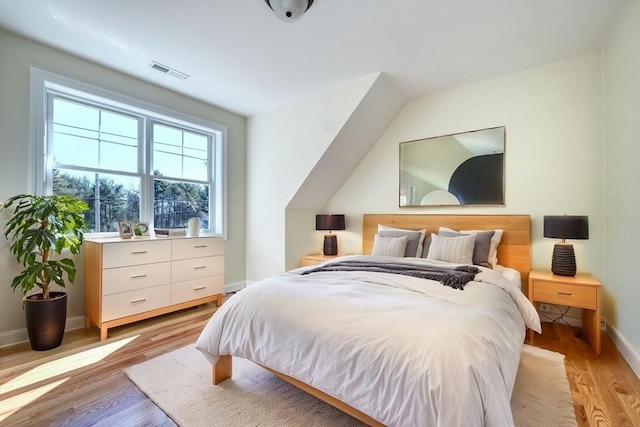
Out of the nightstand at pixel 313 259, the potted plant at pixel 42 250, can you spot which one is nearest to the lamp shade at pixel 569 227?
the nightstand at pixel 313 259

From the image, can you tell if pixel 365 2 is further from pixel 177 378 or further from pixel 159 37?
pixel 177 378

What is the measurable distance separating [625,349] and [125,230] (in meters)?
4.15

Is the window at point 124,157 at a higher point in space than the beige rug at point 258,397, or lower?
higher

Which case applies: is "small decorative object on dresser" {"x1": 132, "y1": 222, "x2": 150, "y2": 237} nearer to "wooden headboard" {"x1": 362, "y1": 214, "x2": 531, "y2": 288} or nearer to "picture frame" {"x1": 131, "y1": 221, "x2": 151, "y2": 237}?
"picture frame" {"x1": 131, "y1": 221, "x2": 151, "y2": 237}

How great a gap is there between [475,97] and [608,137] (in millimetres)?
1176

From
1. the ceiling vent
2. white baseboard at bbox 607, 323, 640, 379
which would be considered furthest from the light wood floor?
the ceiling vent

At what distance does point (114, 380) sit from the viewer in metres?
1.84

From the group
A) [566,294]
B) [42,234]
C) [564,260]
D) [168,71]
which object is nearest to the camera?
[42,234]

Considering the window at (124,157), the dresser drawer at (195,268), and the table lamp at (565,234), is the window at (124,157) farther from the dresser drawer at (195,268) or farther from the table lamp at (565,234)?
the table lamp at (565,234)

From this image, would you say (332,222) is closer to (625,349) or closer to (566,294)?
(566,294)

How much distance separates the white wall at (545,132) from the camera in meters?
2.55

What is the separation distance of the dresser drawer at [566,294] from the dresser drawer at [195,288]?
3.07 m

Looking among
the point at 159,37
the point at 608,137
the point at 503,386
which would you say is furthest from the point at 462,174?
the point at 159,37

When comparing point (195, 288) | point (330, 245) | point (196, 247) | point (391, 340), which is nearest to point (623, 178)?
point (391, 340)
